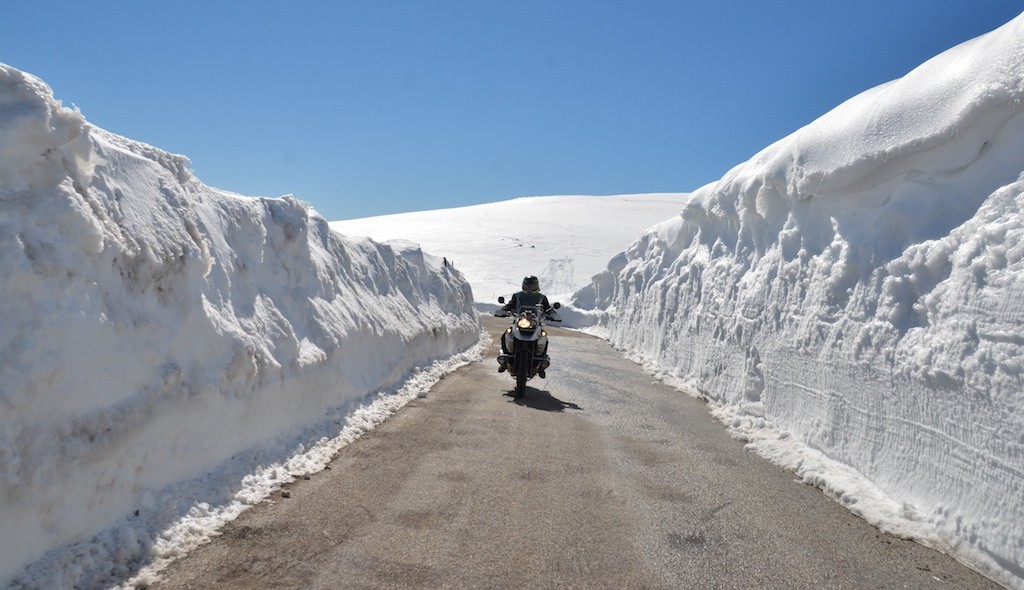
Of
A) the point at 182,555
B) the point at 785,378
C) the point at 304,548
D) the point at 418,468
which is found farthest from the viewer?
the point at 785,378

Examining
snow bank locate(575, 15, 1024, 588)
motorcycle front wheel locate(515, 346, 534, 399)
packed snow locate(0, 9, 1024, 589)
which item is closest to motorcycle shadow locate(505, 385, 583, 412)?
motorcycle front wheel locate(515, 346, 534, 399)

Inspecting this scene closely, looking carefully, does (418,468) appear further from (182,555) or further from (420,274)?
(420,274)

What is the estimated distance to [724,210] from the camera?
507 inches

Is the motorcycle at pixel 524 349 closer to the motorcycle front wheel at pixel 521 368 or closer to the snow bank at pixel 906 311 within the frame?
the motorcycle front wheel at pixel 521 368

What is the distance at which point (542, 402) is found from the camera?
9945 mm

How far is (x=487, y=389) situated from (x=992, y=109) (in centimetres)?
762

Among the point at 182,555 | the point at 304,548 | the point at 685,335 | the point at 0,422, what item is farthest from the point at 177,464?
the point at 685,335

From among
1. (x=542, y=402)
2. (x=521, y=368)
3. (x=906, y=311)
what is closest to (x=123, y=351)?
(x=906, y=311)

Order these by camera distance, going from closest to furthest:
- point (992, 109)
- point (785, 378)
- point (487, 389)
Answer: point (992, 109) < point (785, 378) < point (487, 389)

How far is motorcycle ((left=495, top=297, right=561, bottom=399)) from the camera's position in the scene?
10.3 meters

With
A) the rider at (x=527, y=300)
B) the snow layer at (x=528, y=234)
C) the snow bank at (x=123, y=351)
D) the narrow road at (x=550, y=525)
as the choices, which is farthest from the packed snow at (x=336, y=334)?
the snow layer at (x=528, y=234)

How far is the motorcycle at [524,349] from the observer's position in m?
10.3

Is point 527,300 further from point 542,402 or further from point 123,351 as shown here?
point 123,351

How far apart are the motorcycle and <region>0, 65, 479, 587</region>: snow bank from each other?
356cm
